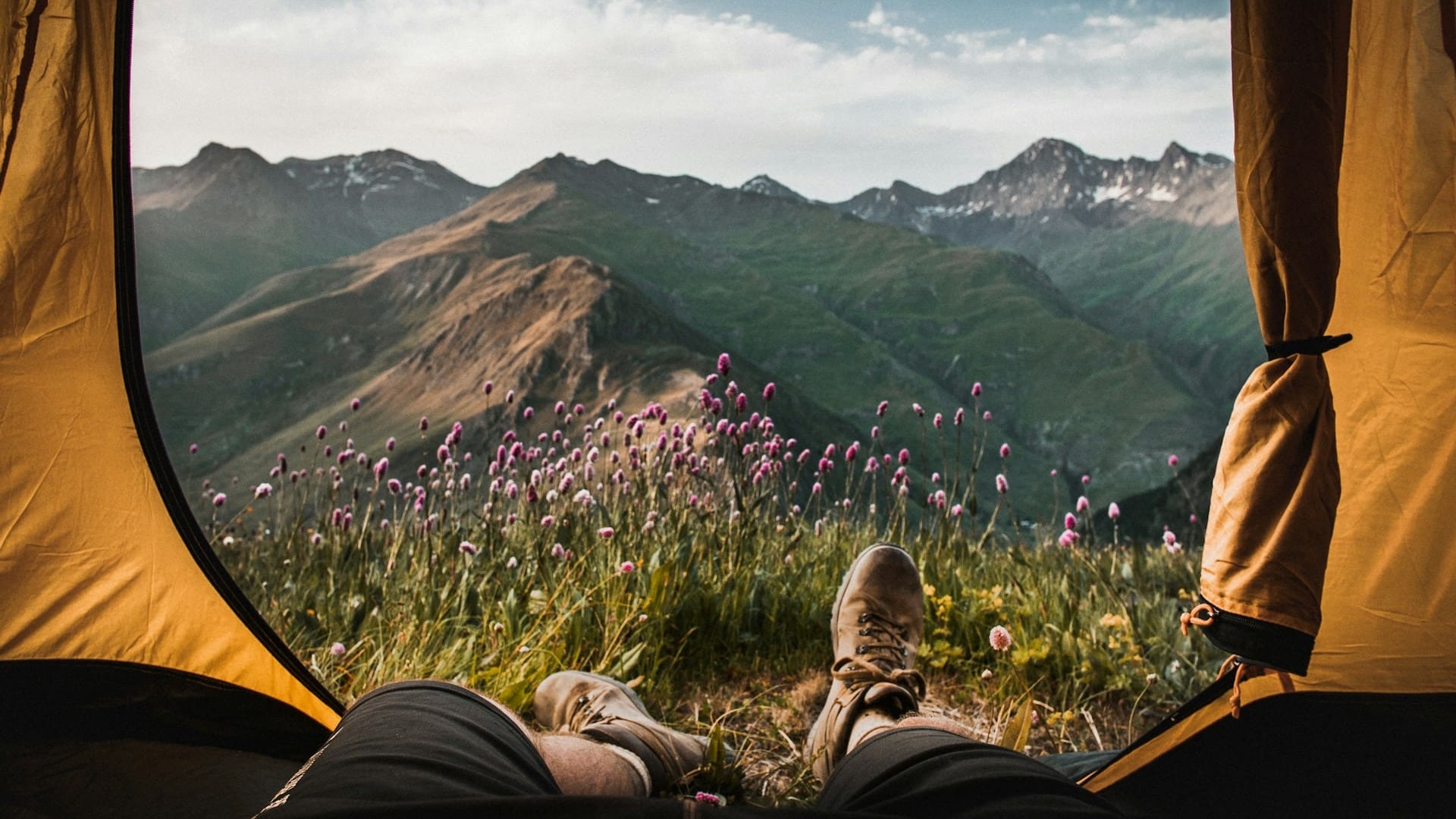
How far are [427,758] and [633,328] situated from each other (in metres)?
67.9

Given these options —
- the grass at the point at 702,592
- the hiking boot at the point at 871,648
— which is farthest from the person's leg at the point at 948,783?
the grass at the point at 702,592

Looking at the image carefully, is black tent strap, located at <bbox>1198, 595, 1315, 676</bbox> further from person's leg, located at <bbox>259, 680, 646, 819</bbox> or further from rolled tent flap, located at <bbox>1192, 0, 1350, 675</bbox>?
person's leg, located at <bbox>259, 680, 646, 819</bbox>

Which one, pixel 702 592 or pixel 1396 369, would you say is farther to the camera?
pixel 702 592

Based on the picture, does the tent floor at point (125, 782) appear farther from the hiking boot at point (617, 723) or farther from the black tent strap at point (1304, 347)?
the black tent strap at point (1304, 347)

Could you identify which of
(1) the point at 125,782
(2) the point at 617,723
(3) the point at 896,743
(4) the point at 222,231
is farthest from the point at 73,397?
(4) the point at 222,231

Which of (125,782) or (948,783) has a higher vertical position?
(948,783)

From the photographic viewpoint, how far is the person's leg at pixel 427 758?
42.6 inches

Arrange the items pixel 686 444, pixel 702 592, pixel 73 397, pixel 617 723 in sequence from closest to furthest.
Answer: pixel 73 397 < pixel 617 723 < pixel 702 592 < pixel 686 444

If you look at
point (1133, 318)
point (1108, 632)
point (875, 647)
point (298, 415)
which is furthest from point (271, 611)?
point (1133, 318)

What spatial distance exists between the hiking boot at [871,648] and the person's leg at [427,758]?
603 mm

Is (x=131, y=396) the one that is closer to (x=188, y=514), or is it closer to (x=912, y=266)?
(x=188, y=514)

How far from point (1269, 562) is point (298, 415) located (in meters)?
95.6

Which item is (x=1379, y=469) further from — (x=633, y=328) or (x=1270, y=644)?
(x=633, y=328)

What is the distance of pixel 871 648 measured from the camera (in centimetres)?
242
